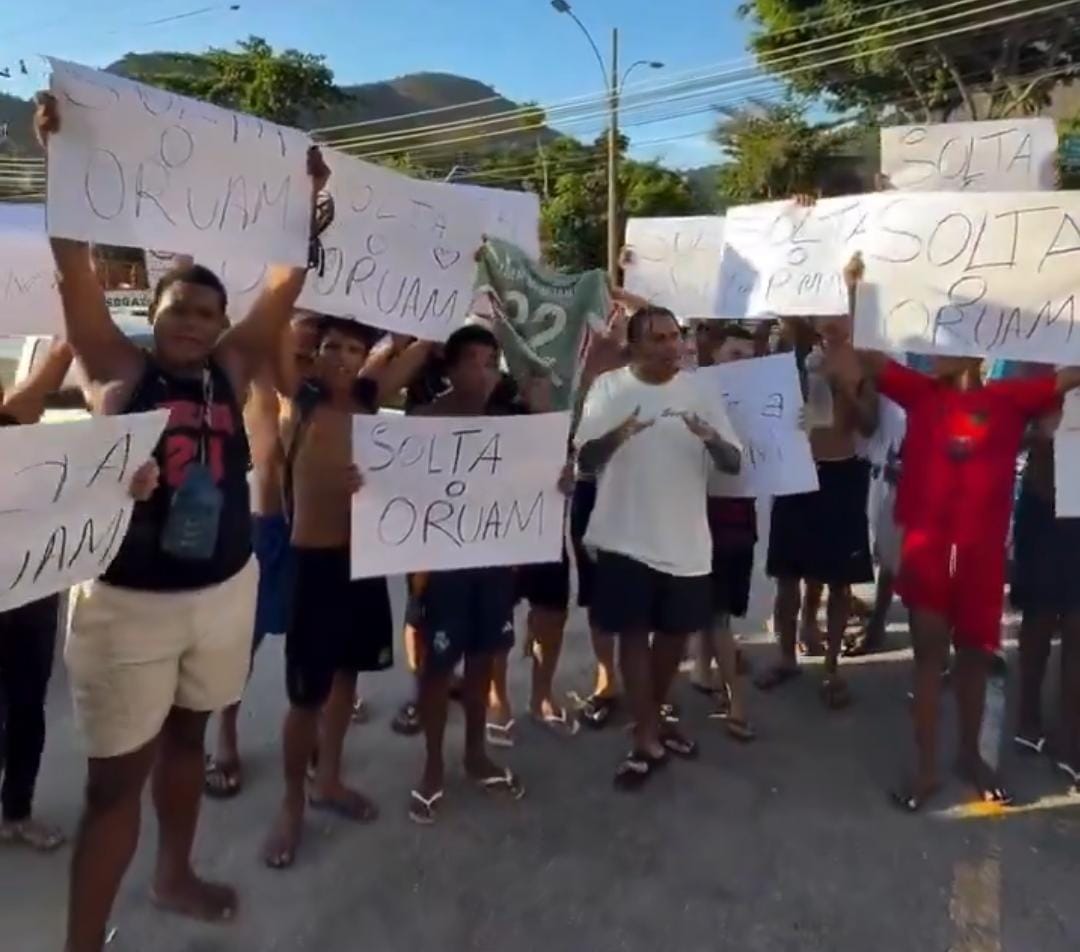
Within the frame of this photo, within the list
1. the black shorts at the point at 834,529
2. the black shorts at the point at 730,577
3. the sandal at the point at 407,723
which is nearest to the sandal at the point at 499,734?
the sandal at the point at 407,723

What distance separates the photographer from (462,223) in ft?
12.9

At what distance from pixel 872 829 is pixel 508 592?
1.42 meters

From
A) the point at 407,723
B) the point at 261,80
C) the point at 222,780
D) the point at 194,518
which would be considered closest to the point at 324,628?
the point at 222,780

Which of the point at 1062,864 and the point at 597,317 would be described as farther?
the point at 597,317

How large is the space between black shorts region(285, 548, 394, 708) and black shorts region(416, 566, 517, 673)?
19 cm

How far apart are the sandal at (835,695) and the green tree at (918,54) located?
22174mm

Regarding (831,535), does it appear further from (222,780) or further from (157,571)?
(157,571)

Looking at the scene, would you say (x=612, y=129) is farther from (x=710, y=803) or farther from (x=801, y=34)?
(x=710, y=803)

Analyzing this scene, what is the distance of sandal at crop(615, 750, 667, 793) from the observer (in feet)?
13.0

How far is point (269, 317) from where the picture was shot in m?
3.05

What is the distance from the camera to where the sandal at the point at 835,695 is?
15.6ft

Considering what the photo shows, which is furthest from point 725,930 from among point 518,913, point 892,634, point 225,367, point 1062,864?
point 892,634

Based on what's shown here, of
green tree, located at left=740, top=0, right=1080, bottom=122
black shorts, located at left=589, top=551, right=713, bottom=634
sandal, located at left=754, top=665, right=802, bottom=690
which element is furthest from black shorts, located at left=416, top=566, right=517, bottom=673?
green tree, located at left=740, top=0, right=1080, bottom=122

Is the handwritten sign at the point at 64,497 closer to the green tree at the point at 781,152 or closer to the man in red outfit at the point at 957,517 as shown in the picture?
the man in red outfit at the point at 957,517
